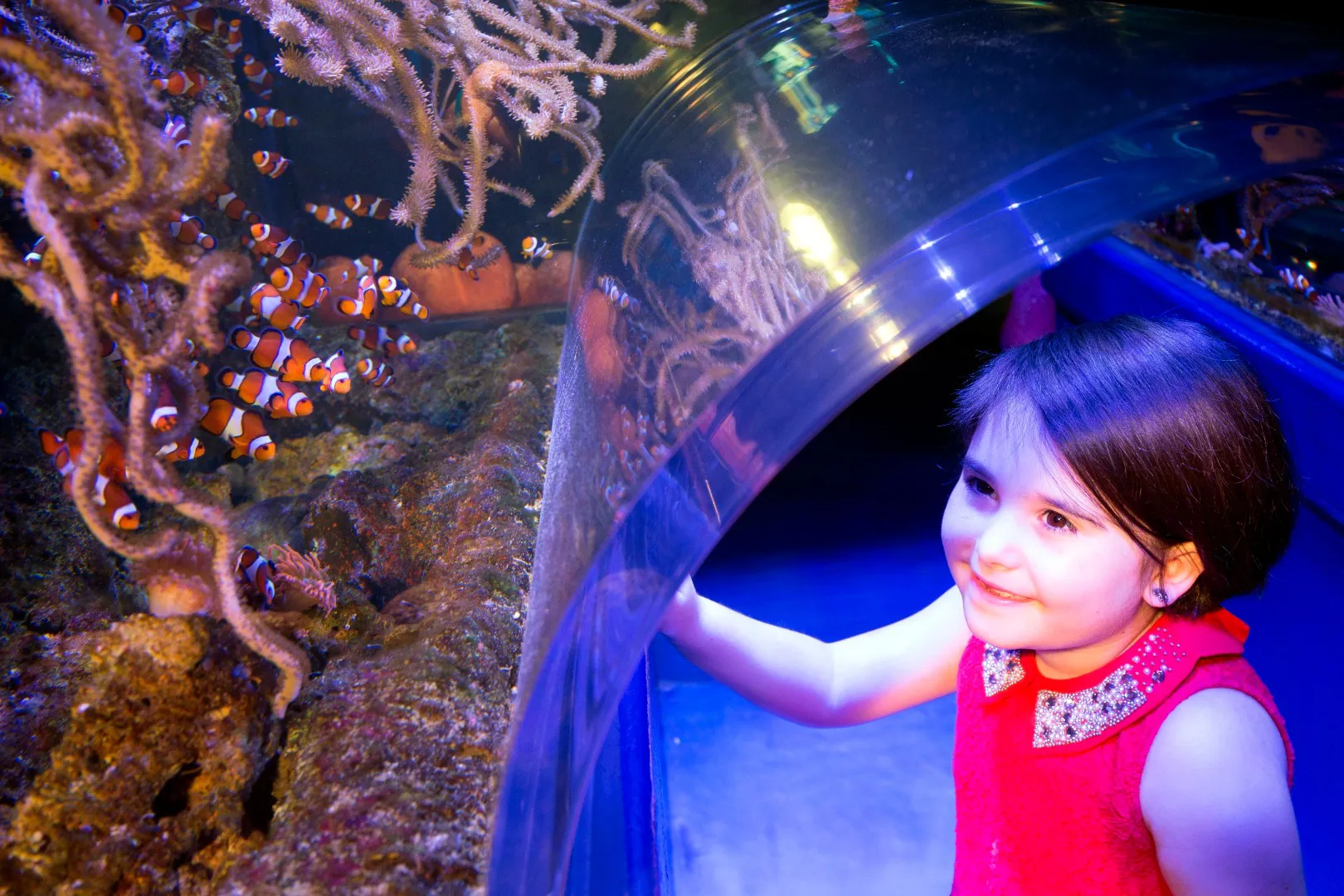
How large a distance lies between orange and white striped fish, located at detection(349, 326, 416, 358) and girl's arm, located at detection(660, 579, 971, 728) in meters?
2.84

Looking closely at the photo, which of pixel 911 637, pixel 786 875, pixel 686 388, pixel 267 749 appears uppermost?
pixel 686 388

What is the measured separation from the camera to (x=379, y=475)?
88.7 inches

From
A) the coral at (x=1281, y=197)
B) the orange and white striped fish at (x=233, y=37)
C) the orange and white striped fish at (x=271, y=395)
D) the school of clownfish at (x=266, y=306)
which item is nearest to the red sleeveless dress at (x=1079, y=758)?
the coral at (x=1281, y=197)

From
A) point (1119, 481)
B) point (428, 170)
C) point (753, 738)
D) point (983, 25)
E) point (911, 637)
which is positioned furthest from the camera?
point (428, 170)

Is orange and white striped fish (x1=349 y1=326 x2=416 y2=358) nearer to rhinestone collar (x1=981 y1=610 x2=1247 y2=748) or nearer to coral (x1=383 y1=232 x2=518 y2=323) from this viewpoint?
coral (x1=383 y1=232 x2=518 y2=323)

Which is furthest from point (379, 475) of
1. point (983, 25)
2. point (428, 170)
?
point (983, 25)

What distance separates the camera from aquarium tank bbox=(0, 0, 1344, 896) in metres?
0.88

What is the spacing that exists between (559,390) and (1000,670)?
1.45 m

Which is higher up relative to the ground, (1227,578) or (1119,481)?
(1119,481)

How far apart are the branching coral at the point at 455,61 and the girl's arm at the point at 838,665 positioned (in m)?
1.56

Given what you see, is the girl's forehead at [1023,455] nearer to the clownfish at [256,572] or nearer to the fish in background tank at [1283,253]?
the fish in background tank at [1283,253]

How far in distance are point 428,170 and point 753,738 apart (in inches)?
76.9

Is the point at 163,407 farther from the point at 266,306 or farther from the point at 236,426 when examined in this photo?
the point at 266,306

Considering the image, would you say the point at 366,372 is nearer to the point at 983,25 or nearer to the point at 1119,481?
the point at 983,25
